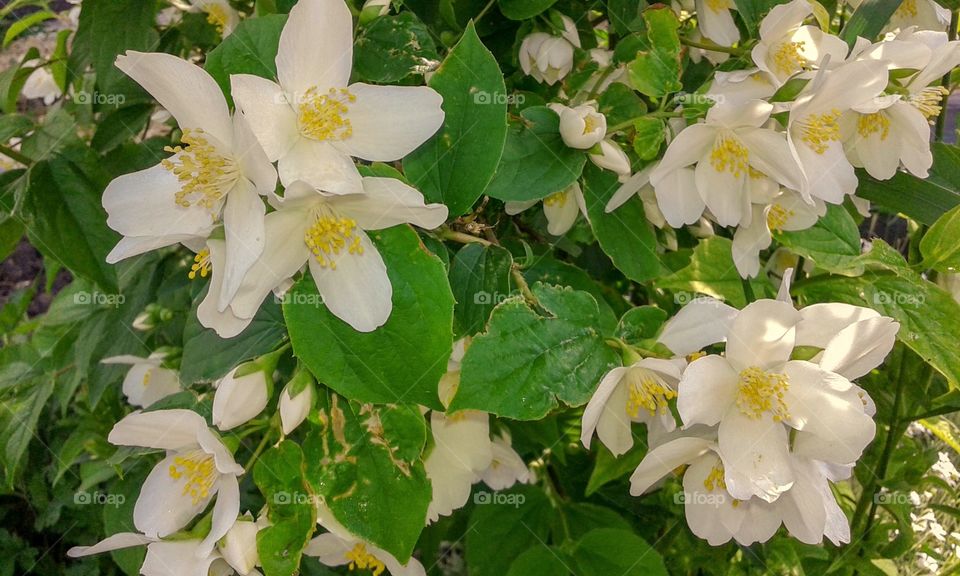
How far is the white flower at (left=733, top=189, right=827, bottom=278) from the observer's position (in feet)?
3.27

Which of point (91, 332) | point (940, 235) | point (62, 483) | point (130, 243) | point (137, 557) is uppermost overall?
point (130, 243)

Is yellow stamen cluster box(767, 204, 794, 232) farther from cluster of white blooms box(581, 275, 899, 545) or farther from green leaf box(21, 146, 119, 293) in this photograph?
green leaf box(21, 146, 119, 293)

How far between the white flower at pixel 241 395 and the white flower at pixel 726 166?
19.8 inches

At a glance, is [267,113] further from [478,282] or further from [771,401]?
[771,401]

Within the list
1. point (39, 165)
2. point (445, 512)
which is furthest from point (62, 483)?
point (445, 512)

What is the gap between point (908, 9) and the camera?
1.10 m

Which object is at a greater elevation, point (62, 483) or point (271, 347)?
A: point (271, 347)

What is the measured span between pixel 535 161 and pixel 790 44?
0.35 meters

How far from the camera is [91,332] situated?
56.5 inches

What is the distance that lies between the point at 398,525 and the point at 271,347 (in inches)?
10.2

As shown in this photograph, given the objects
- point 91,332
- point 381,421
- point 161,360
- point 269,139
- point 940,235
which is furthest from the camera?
point 91,332

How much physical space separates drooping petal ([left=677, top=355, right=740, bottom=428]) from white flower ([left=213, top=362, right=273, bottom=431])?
17.1 inches

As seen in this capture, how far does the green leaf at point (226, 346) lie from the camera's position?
95 cm

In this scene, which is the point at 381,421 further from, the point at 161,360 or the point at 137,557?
the point at 137,557
